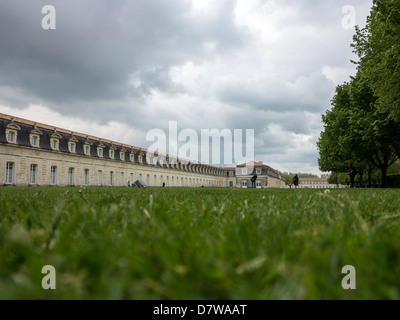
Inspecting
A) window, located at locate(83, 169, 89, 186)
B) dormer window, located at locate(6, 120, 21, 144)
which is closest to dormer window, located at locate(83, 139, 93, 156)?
window, located at locate(83, 169, 89, 186)

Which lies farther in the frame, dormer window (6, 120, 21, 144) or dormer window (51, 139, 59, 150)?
dormer window (51, 139, 59, 150)

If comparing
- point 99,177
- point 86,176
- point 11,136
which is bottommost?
point 99,177

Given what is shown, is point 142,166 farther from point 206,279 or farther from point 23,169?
point 206,279

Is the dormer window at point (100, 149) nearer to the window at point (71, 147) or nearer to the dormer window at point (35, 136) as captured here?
the window at point (71, 147)

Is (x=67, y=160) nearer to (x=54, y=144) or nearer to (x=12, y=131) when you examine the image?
(x=54, y=144)

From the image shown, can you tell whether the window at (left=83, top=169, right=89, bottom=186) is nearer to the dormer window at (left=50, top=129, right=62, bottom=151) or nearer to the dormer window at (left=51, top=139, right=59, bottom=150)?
the dormer window at (left=50, top=129, right=62, bottom=151)

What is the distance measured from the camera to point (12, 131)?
39.5 metres

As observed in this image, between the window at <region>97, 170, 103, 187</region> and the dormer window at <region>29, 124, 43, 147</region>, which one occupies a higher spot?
the dormer window at <region>29, 124, 43, 147</region>

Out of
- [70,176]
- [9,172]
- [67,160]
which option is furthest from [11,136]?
[70,176]

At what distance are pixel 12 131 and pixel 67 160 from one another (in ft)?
33.0

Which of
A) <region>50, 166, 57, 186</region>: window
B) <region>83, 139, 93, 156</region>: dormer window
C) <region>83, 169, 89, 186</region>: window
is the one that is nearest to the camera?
<region>50, 166, 57, 186</region>: window

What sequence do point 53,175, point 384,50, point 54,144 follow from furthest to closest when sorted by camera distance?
1. point 54,144
2. point 53,175
3. point 384,50

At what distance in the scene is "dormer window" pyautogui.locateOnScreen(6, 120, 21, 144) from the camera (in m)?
38.9

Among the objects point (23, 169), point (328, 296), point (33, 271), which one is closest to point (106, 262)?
point (33, 271)
